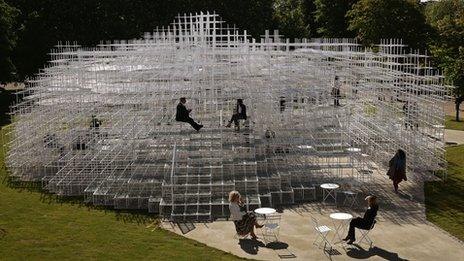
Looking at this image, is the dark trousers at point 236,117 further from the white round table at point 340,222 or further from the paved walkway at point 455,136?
the paved walkway at point 455,136

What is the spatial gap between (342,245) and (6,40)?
97.7 feet

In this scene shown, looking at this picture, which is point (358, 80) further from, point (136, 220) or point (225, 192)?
point (136, 220)

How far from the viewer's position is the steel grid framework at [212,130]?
18.0m

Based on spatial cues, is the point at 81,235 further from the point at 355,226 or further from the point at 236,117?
the point at 236,117

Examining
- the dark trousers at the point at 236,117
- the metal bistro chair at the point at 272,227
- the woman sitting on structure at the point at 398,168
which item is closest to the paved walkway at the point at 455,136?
the woman sitting on structure at the point at 398,168

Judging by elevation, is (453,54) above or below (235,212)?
above

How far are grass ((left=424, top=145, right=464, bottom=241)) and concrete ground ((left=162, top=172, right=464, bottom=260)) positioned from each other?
344 mm

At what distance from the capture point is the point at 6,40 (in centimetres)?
3656

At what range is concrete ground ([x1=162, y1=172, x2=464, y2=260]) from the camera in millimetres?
13516

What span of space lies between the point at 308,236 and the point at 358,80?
975 centimetres

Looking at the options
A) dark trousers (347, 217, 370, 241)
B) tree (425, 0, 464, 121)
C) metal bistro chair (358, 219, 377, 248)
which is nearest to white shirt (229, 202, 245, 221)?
dark trousers (347, 217, 370, 241)

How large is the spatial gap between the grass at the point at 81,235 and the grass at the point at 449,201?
6425 millimetres

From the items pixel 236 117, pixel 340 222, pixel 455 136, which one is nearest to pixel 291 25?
pixel 455 136

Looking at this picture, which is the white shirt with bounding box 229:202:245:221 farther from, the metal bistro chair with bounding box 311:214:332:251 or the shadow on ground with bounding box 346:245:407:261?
the shadow on ground with bounding box 346:245:407:261
